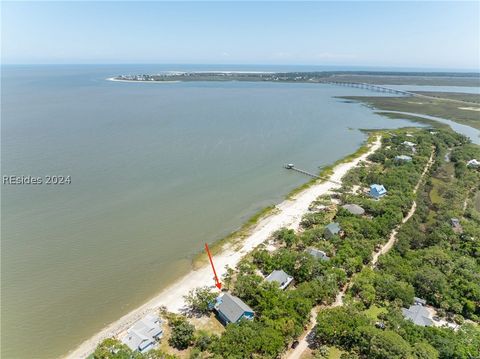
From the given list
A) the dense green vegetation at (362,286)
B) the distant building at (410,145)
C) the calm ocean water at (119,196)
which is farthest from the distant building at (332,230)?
the distant building at (410,145)

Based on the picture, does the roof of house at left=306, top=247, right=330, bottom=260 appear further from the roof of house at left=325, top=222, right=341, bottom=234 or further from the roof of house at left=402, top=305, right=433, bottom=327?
the roof of house at left=402, top=305, right=433, bottom=327

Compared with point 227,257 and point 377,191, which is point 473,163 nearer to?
point 377,191

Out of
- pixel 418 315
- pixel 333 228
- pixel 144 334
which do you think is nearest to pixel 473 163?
pixel 333 228

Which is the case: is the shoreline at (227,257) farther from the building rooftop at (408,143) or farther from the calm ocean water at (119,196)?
the building rooftop at (408,143)

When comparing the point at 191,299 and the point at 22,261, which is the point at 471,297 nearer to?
the point at 191,299

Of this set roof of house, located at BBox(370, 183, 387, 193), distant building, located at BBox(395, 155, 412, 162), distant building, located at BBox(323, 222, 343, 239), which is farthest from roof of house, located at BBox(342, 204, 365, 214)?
distant building, located at BBox(395, 155, 412, 162)
